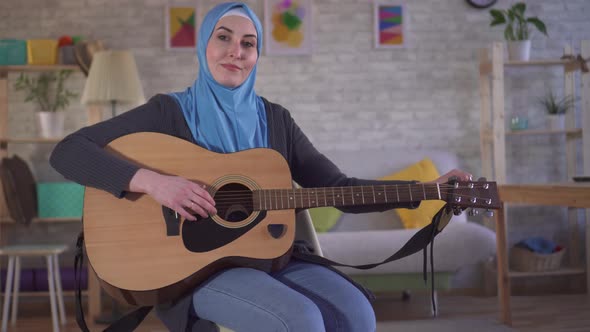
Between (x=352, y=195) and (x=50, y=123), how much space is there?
281cm

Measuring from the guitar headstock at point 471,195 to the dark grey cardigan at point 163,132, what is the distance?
133 millimetres

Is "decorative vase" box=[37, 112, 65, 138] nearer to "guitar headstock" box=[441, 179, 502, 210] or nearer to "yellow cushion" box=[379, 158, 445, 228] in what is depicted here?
"yellow cushion" box=[379, 158, 445, 228]

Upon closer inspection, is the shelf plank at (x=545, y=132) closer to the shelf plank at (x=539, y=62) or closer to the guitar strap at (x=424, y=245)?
the shelf plank at (x=539, y=62)

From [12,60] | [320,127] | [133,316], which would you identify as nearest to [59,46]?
[12,60]

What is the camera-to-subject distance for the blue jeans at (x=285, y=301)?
1.34 meters

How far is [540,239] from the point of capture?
4.09m

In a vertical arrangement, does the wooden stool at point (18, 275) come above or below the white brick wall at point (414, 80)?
below

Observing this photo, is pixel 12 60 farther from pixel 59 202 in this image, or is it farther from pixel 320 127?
pixel 320 127

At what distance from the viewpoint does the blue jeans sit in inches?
52.9

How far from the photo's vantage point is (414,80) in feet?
14.2

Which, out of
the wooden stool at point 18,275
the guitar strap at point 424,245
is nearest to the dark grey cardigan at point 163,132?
the guitar strap at point 424,245

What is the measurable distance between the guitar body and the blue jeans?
0.18ft

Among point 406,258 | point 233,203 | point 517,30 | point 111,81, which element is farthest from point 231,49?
point 517,30

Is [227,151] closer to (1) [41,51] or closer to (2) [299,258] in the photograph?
(2) [299,258]
